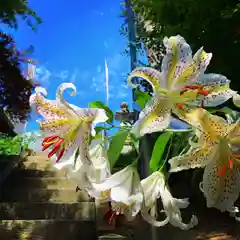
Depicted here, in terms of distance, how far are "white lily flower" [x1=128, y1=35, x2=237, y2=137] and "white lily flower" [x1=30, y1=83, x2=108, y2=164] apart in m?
0.06

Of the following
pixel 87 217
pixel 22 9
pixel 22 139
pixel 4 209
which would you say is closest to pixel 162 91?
pixel 87 217

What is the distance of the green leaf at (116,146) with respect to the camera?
59cm

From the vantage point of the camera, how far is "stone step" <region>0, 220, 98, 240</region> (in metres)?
1.93

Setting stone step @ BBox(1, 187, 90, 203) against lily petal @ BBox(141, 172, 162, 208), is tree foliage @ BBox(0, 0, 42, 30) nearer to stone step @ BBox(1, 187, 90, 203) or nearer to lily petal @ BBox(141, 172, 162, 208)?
stone step @ BBox(1, 187, 90, 203)

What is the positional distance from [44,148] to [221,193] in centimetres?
23

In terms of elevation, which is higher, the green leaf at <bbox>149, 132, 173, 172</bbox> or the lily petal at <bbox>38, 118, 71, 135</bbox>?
the lily petal at <bbox>38, 118, 71, 135</bbox>

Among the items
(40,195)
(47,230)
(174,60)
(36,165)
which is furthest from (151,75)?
(36,165)

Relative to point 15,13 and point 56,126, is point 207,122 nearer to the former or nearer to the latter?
point 56,126

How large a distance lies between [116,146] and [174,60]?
0.45 ft

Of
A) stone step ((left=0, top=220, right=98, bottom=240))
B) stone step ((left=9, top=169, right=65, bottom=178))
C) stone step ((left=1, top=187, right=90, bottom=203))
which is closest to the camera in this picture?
stone step ((left=0, top=220, right=98, bottom=240))

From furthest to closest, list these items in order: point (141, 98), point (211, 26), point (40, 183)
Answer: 1. point (40, 183)
2. point (211, 26)
3. point (141, 98)

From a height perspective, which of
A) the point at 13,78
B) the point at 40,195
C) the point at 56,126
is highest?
the point at 13,78

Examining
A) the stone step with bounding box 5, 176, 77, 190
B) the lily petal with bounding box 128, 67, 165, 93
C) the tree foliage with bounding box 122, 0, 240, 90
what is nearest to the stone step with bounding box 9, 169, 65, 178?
the stone step with bounding box 5, 176, 77, 190

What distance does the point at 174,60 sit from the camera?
21.6 inches
